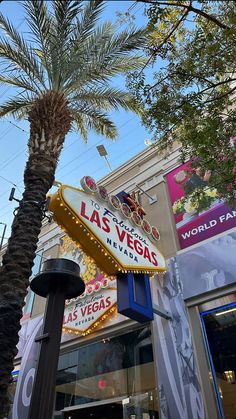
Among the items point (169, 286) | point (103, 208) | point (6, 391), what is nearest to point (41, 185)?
point (103, 208)

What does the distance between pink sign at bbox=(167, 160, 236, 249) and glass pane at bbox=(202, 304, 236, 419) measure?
2.11 meters

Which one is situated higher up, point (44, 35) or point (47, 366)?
point (44, 35)

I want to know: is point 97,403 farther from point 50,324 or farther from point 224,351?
point 50,324

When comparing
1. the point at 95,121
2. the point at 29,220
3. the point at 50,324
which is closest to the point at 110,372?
the point at 29,220

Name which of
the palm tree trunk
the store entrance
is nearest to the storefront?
the store entrance

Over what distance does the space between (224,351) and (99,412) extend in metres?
3.88

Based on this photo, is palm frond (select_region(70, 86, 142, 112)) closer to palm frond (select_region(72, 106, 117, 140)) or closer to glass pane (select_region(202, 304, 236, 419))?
palm frond (select_region(72, 106, 117, 140))

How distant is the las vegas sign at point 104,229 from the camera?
7507 millimetres

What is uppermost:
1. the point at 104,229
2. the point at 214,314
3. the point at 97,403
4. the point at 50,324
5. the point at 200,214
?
the point at 200,214

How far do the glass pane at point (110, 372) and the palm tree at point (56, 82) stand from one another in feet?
15.8

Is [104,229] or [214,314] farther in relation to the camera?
[214,314]

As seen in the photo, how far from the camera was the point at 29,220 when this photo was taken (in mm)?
6270

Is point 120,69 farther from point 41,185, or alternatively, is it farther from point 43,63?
point 41,185

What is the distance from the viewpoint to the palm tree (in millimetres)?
6746
